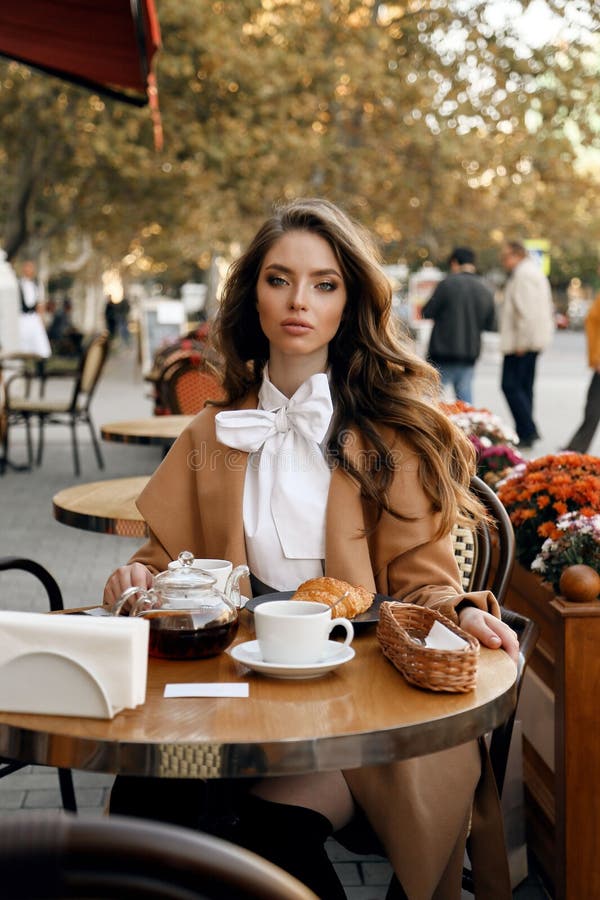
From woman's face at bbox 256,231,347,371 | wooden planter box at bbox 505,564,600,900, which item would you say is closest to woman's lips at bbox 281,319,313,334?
woman's face at bbox 256,231,347,371

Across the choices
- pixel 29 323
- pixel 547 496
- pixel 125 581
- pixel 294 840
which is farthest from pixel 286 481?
pixel 29 323

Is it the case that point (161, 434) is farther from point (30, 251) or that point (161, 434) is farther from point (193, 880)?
point (30, 251)

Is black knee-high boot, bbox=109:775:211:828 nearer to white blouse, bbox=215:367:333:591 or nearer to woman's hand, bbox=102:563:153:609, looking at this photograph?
woman's hand, bbox=102:563:153:609

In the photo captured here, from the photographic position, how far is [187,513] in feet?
8.95

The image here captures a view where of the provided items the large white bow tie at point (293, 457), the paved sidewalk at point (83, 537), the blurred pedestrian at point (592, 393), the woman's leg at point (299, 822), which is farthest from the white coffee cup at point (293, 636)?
the blurred pedestrian at point (592, 393)

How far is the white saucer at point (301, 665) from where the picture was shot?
1.89 m

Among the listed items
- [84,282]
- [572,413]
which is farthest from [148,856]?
[84,282]

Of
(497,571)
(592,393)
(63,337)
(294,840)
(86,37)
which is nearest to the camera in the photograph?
(294,840)

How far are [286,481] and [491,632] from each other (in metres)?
0.67

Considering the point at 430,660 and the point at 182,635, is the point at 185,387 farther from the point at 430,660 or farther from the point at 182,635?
the point at 430,660

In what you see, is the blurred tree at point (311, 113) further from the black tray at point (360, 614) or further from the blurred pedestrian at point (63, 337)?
the black tray at point (360, 614)

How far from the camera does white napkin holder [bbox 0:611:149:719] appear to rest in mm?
1720

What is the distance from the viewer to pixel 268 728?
1692 mm

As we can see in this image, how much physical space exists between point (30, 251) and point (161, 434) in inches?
962
